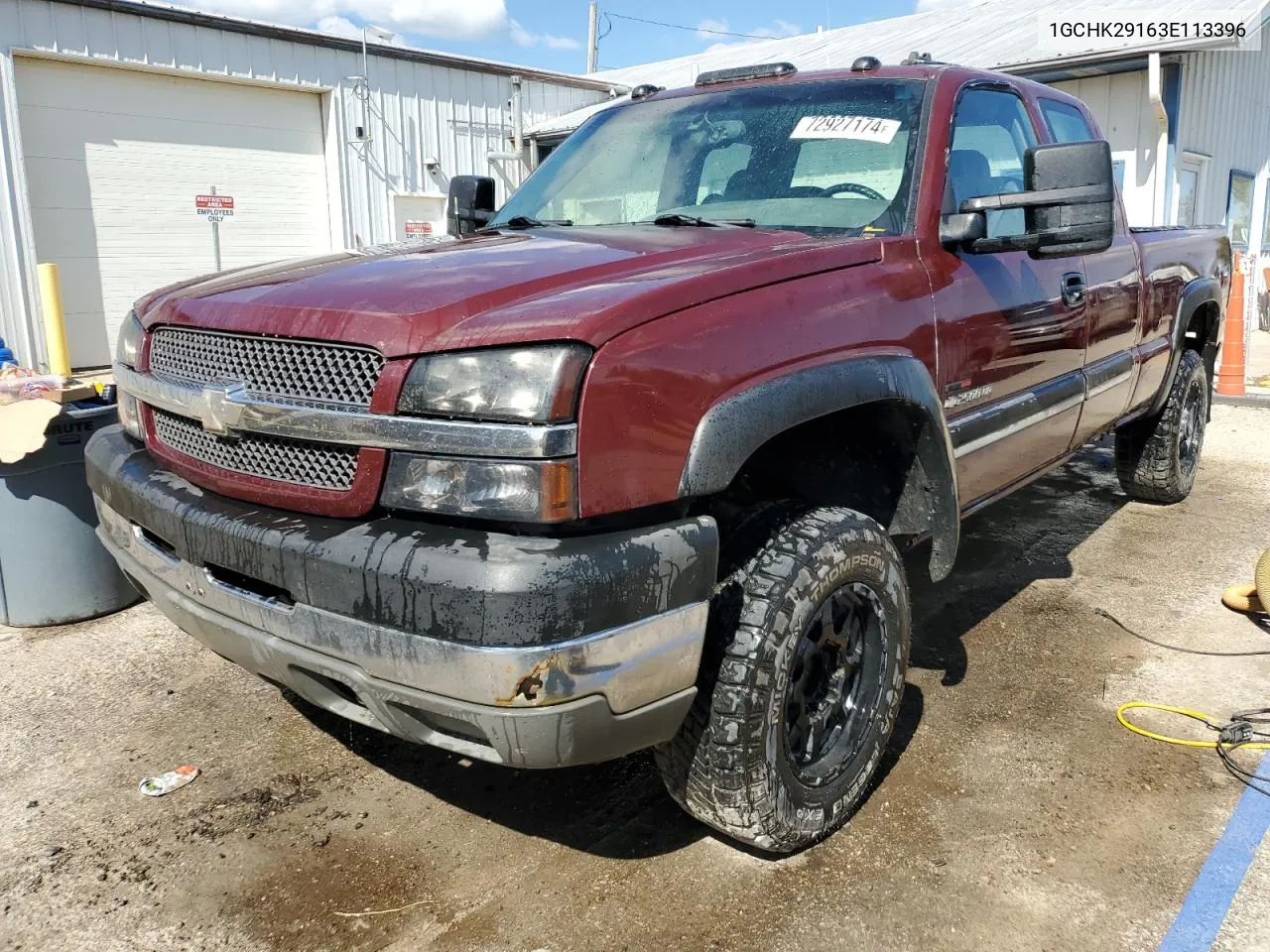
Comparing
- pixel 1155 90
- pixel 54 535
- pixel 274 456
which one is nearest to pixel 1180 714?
pixel 274 456

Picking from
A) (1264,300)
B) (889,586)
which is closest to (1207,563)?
(889,586)

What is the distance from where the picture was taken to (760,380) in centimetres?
219

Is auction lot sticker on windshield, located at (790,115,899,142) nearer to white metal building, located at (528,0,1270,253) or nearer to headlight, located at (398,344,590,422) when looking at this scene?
headlight, located at (398,344,590,422)

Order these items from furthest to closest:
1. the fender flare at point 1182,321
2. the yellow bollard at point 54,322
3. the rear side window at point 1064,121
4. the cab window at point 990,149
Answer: the yellow bollard at point 54,322
the fender flare at point 1182,321
the rear side window at point 1064,121
the cab window at point 990,149

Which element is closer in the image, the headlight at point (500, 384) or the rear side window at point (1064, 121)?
the headlight at point (500, 384)

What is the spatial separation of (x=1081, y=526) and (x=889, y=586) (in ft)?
11.1

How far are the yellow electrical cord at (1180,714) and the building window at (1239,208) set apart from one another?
12.9m

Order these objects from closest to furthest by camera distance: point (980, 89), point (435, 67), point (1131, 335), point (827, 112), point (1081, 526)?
1. point (827, 112)
2. point (980, 89)
3. point (1131, 335)
4. point (1081, 526)
5. point (435, 67)

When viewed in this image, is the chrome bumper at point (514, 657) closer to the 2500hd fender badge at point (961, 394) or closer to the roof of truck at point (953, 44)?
the 2500hd fender badge at point (961, 394)

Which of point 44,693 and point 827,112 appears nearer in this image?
point 827,112

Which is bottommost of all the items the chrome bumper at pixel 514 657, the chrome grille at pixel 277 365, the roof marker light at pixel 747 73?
the chrome bumper at pixel 514 657

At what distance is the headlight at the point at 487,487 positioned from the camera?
1.85m

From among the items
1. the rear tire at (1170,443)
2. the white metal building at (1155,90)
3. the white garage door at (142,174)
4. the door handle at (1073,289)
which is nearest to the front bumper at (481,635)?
the door handle at (1073,289)

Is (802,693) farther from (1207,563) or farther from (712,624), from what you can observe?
(1207,563)
